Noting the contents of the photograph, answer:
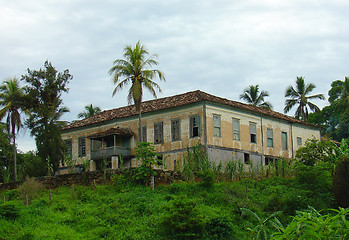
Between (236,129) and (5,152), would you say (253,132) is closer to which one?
(236,129)

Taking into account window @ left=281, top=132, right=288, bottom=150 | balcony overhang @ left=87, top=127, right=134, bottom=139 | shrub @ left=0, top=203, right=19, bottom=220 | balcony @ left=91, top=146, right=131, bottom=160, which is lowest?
shrub @ left=0, top=203, right=19, bottom=220

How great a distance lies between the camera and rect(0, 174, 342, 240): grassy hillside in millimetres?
20828

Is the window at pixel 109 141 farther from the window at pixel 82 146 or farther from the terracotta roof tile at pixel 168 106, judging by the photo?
the window at pixel 82 146

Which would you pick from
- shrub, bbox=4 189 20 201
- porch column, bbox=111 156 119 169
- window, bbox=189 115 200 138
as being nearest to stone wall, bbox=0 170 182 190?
shrub, bbox=4 189 20 201

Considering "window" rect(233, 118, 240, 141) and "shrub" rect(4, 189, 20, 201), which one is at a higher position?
"window" rect(233, 118, 240, 141)

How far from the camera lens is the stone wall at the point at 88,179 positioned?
28.2 metres

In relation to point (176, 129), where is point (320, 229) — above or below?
below

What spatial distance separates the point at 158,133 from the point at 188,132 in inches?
104

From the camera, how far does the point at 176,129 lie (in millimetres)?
34688

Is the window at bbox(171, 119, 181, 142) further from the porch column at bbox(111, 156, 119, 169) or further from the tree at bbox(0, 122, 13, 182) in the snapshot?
the tree at bbox(0, 122, 13, 182)

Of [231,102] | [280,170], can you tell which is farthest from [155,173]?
[231,102]

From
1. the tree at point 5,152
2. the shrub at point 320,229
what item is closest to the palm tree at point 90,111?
the tree at point 5,152

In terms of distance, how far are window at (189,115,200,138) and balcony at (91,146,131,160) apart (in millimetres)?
5541

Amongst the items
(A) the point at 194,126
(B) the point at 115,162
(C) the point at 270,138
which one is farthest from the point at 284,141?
(B) the point at 115,162
